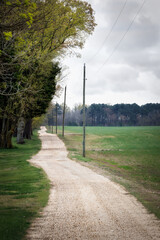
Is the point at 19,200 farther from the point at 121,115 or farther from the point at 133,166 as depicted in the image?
the point at 121,115

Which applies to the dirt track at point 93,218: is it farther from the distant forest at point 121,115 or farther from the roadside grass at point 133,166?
the distant forest at point 121,115

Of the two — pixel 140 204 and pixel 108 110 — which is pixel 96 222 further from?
pixel 108 110

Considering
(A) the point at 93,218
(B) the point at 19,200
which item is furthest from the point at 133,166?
(A) the point at 93,218

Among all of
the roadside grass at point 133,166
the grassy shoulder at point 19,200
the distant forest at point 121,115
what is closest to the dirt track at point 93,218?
the grassy shoulder at point 19,200

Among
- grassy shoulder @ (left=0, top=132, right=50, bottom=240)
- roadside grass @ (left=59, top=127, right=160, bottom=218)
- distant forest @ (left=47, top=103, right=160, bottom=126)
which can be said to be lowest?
roadside grass @ (left=59, top=127, right=160, bottom=218)

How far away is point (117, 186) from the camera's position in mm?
10266

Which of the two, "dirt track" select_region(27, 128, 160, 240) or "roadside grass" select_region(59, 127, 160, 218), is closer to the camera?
"dirt track" select_region(27, 128, 160, 240)

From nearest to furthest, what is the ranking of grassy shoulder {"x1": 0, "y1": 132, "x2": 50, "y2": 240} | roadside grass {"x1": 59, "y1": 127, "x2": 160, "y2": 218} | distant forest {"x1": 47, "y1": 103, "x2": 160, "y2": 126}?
grassy shoulder {"x1": 0, "y1": 132, "x2": 50, "y2": 240} → roadside grass {"x1": 59, "y1": 127, "x2": 160, "y2": 218} → distant forest {"x1": 47, "y1": 103, "x2": 160, "y2": 126}

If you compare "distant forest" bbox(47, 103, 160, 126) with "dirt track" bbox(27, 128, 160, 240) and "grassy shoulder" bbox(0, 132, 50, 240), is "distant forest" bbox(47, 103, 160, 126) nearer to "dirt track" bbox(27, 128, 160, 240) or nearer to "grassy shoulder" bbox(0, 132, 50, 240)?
"grassy shoulder" bbox(0, 132, 50, 240)

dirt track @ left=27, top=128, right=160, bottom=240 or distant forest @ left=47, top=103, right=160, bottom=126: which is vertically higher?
distant forest @ left=47, top=103, right=160, bottom=126

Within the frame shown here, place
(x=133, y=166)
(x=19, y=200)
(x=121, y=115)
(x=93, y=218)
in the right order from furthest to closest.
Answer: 1. (x=121, y=115)
2. (x=133, y=166)
3. (x=19, y=200)
4. (x=93, y=218)

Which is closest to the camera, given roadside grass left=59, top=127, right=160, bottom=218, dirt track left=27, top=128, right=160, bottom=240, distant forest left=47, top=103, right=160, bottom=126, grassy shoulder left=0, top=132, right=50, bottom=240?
dirt track left=27, top=128, right=160, bottom=240

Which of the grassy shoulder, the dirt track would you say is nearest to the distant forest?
the grassy shoulder

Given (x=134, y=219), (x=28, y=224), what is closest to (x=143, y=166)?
(x=134, y=219)
